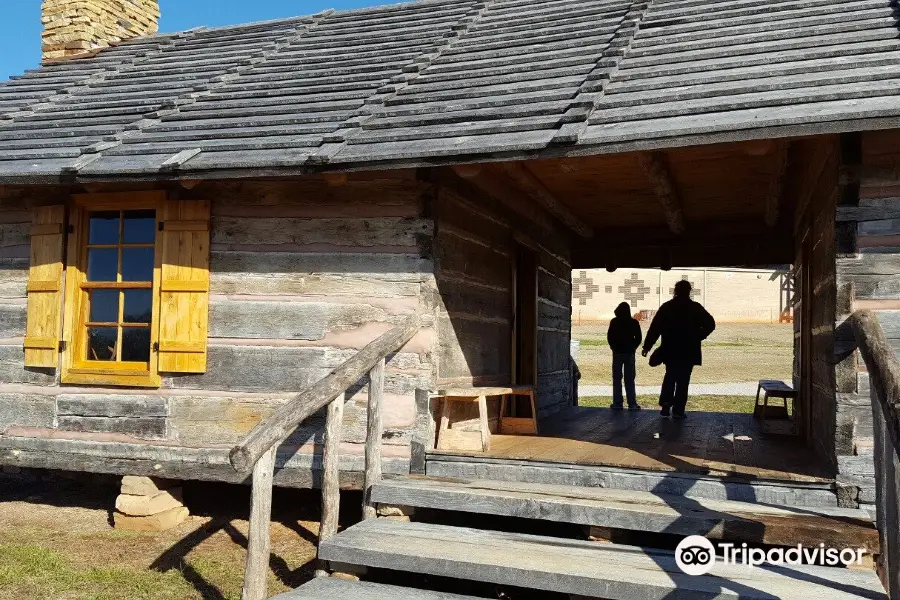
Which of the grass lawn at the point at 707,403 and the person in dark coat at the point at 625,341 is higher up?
the person in dark coat at the point at 625,341

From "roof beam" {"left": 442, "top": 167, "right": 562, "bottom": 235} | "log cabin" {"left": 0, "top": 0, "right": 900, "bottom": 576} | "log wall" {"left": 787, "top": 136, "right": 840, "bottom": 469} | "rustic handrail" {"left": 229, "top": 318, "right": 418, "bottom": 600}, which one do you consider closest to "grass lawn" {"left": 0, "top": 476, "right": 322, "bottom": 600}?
"log cabin" {"left": 0, "top": 0, "right": 900, "bottom": 576}

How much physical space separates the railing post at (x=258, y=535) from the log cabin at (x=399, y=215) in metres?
1.62

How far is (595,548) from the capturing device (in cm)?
468

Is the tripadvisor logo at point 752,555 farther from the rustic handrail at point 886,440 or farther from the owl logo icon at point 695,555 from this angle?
the rustic handrail at point 886,440

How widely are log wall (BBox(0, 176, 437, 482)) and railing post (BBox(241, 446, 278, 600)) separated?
1.65 metres


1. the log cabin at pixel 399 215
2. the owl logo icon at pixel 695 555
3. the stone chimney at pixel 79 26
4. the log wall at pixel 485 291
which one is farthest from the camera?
the stone chimney at pixel 79 26

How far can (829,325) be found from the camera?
5.49 m

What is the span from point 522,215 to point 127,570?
5.42m

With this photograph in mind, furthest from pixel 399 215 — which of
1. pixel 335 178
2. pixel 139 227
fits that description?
pixel 139 227

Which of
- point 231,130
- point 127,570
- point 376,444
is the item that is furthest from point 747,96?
point 127,570

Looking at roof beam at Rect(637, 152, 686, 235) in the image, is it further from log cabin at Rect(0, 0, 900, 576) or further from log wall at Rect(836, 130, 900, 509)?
log wall at Rect(836, 130, 900, 509)

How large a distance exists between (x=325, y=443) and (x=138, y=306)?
105 inches

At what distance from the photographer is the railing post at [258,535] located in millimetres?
4512

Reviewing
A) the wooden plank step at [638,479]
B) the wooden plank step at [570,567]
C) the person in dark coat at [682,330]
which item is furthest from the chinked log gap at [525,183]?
the wooden plank step at [570,567]
